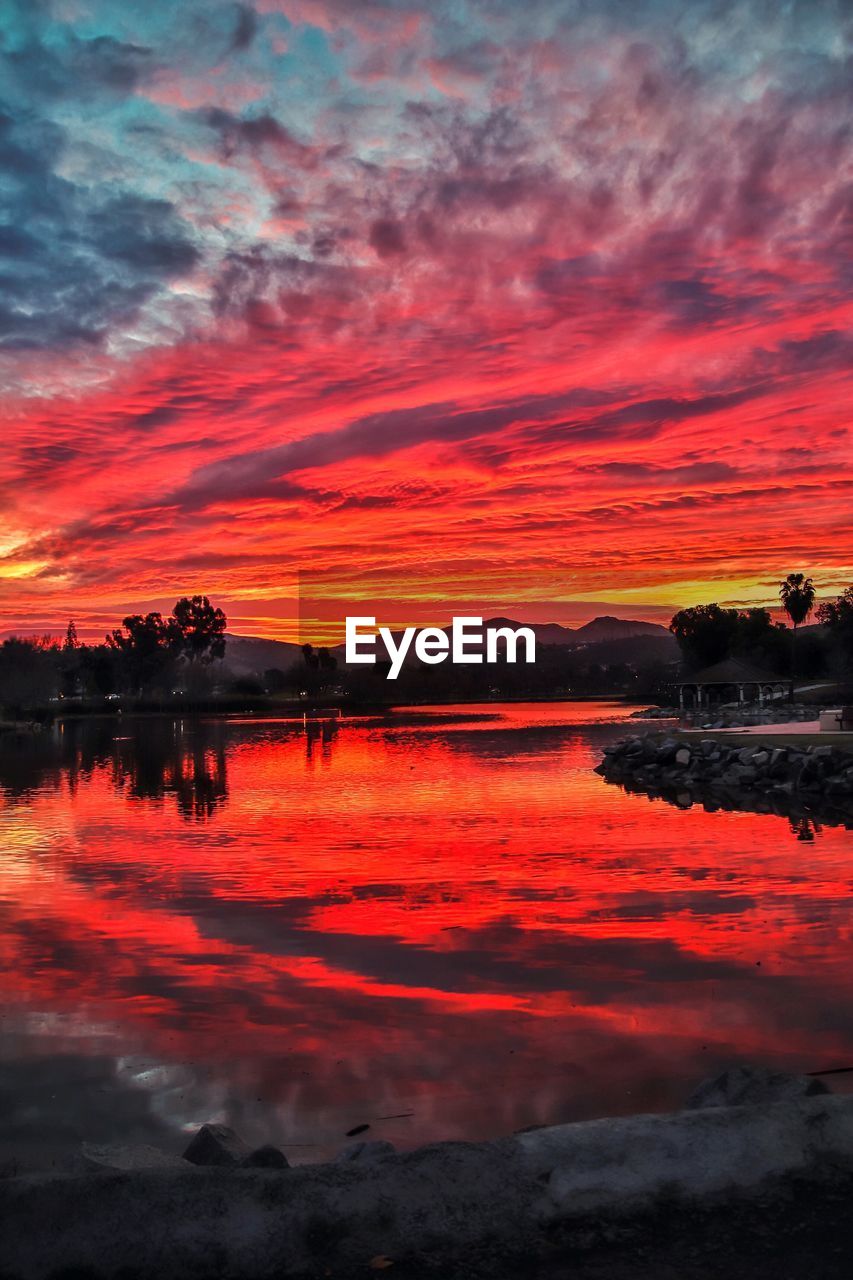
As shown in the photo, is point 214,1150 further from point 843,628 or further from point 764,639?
point 764,639

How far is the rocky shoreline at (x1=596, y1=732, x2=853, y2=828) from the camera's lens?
2402cm

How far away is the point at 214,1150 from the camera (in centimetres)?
550

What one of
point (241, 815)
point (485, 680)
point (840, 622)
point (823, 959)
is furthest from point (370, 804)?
point (485, 680)

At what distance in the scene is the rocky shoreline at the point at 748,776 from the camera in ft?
78.8

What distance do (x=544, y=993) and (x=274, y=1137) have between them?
3.49m

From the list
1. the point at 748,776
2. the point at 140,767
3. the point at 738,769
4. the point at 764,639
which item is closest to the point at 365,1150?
the point at 748,776

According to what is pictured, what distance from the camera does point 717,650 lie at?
139125mm

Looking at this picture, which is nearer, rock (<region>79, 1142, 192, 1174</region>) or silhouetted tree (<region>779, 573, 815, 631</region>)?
rock (<region>79, 1142, 192, 1174</region>)

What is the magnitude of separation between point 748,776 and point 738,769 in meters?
0.88

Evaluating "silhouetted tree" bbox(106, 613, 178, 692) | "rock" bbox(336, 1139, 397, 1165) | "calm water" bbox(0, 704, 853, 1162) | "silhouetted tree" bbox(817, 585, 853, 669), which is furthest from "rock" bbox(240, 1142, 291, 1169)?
"silhouetted tree" bbox(106, 613, 178, 692)

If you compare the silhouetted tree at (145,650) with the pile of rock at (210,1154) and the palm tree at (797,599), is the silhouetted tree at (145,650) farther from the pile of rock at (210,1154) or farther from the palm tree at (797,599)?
the pile of rock at (210,1154)

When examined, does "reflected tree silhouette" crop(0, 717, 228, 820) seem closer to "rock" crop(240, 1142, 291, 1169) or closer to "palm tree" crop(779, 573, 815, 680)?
"rock" crop(240, 1142, 291, 1169)

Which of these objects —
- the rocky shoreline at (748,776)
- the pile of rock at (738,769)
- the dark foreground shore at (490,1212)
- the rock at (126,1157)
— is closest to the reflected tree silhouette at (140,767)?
the rocky shoreline at (748,776)

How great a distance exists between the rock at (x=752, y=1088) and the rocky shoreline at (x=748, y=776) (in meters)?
15.5
